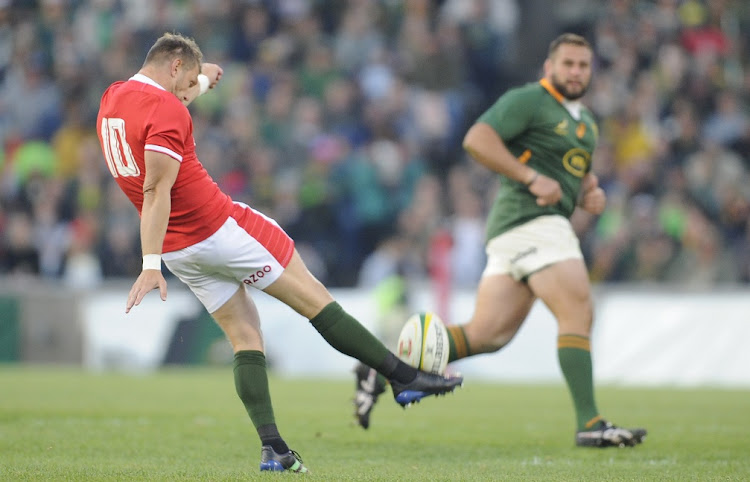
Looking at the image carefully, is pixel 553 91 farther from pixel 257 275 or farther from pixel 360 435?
pixel 257 275

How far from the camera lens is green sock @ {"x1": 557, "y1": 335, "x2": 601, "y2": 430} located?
7.04 meters

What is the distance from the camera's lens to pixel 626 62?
738 inches

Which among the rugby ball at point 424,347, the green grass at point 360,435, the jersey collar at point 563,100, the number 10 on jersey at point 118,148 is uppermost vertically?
the jersey collar at point 563,100

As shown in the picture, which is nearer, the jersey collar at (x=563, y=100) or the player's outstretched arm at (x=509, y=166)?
the player's outstretched arm at (x=509, y=166)

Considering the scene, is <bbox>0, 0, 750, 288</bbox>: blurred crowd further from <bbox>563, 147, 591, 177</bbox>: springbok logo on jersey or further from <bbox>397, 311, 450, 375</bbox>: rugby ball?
<bbox>397, 311, 450, 375</bbox>: rugby ball

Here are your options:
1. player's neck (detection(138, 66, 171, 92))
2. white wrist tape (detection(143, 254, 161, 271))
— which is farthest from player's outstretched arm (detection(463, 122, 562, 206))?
white wrist tape (detection(143, 254, 161, 271))

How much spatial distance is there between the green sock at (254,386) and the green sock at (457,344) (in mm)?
1723

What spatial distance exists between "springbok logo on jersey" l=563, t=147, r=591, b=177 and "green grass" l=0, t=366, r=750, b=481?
1.68 metres

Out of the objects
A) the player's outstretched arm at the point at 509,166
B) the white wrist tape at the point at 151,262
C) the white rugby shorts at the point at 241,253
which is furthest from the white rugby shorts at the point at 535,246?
the white wrist tape at the point at 151,262

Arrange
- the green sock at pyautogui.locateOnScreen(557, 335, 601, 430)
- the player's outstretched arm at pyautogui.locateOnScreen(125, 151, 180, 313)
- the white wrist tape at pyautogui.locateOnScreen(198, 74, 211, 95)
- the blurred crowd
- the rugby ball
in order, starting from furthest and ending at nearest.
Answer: the blurred crowd
the green sock at pyautogui.locateOnScreen(557, 335, 601, 430)
the rugby ball
the white wrist tape at pyautogui.locateOnScreen(198, 74, 211, 95)
the player's outstretched arm at pyautogui.locateOnScreen(125, 151, 180, 313)

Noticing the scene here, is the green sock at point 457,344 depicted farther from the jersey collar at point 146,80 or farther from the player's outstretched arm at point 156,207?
the jersey collar at point 146,80

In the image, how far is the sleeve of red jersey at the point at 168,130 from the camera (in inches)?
212

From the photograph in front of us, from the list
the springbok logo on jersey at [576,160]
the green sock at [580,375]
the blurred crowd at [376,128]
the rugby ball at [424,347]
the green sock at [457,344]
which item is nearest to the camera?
the rugby ball at [424,347]

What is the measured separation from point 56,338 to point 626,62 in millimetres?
9555
